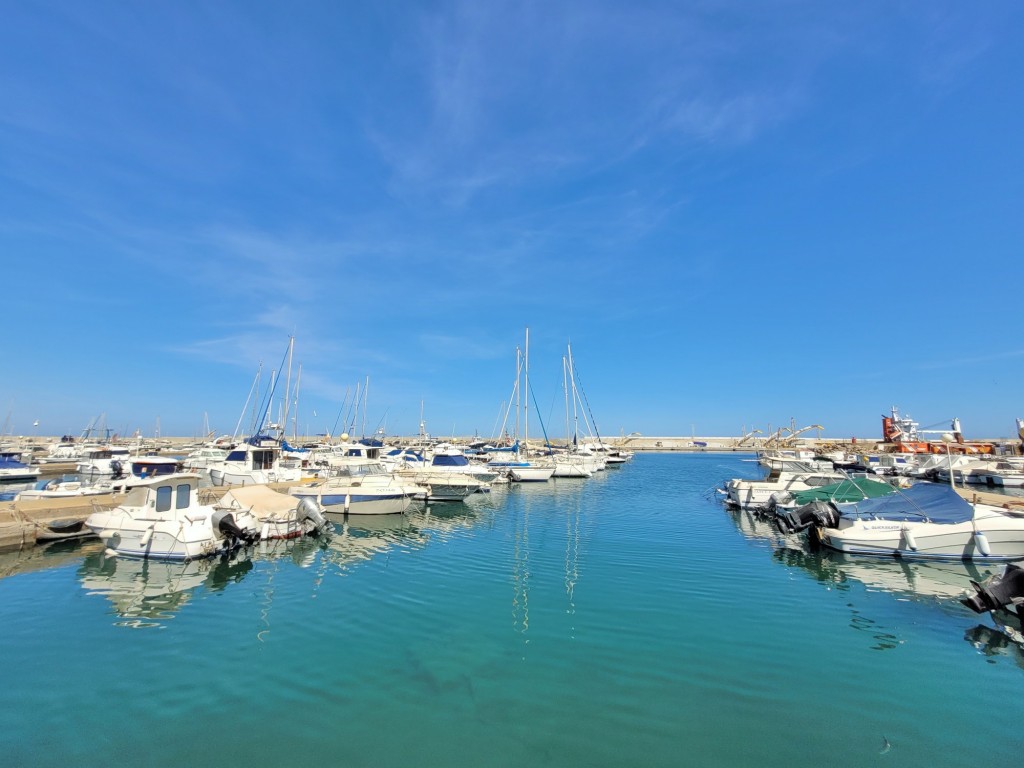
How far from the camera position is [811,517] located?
2298 cm

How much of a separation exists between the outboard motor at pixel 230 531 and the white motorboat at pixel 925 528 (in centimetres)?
2491

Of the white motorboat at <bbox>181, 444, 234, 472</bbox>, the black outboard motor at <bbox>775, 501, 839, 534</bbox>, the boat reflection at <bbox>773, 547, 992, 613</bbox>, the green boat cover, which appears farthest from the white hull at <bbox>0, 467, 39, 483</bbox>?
the green boat cover

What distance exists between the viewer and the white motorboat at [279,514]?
900 inches

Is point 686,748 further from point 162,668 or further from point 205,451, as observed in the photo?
point 205,451

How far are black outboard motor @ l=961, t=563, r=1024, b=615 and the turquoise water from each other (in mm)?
598

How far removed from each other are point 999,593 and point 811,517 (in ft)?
34.0

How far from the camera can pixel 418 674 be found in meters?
9.90

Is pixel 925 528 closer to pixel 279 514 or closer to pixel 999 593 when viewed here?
pixel 999 593

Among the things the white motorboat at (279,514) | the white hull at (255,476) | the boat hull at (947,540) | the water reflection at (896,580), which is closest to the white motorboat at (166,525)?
the white motorboat at (279,514)

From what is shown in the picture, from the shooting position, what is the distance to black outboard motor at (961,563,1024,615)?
12.6m

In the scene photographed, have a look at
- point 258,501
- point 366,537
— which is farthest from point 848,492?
point 258,501

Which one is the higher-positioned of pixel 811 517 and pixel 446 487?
pixel 446 487

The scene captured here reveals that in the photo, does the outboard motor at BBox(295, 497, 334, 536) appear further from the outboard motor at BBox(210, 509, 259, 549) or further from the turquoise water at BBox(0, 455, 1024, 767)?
the turquoise water at BBox(0, 455, 1024, 767)

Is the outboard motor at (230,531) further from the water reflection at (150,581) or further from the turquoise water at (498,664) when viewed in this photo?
the turquoise water at (498,664)
